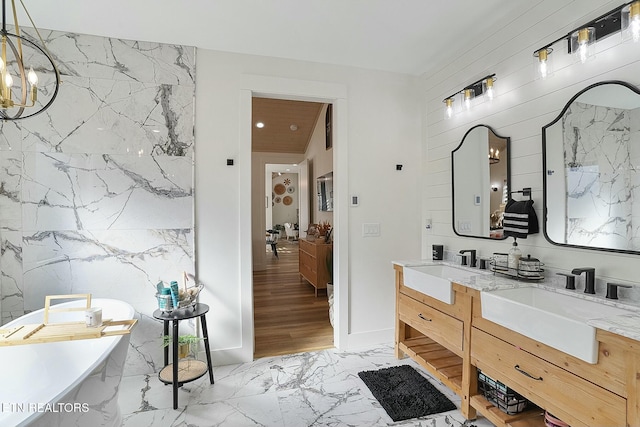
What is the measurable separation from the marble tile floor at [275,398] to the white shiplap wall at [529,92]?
1.20 metres

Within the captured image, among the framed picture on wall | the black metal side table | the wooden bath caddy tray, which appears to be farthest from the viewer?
the framed picture on wall

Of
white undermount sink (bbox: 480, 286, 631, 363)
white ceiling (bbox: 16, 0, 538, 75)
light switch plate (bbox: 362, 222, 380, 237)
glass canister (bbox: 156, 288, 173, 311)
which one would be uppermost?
white ceiling (bbox: 16, 0, 538, 75)

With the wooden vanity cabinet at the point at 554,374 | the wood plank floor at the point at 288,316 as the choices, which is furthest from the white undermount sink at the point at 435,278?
the wood plank floor at the point at 288,316

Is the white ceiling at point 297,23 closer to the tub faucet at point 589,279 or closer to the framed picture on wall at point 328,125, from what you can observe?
the tub faucet at point 589,279

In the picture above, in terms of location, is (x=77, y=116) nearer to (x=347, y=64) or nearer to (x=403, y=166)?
(x=347, y=64)

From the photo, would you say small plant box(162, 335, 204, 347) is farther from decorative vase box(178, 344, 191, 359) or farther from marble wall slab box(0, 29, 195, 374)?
marble wall slab box(0, 29, 195, 374)

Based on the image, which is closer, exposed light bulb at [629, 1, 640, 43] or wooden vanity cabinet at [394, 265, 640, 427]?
wooden vanity cabinet at [394, 265, 640, 427]

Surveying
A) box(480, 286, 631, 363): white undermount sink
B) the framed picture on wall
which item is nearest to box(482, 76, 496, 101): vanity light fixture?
box(480, 286, 631, 363): white undermount sink

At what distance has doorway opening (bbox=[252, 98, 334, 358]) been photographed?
11.4 ft

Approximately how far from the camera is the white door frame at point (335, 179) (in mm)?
2865

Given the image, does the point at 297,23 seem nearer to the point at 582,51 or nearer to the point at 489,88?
the point at 489,88

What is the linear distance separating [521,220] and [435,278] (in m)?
0.68

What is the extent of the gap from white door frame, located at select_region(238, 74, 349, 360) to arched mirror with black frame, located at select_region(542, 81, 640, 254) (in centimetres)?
164

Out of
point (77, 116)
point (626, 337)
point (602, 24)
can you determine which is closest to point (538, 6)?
point (602, 24)
